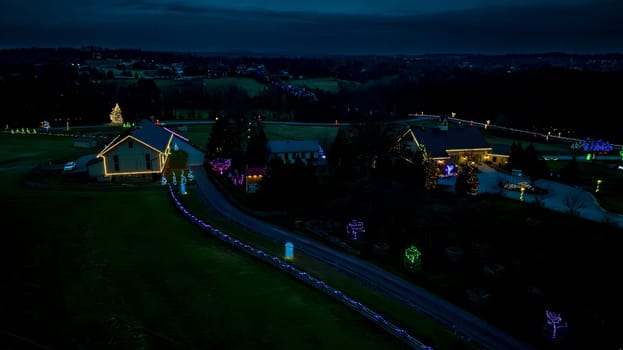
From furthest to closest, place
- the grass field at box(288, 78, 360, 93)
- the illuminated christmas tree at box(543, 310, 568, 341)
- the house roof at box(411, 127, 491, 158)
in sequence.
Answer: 1. the grass field at box(288, 78, 360, 93)
2. the house roof at box(411, 127, 491, 158)
3. the illuminated christmas tree at box(543, 310, 568, 341)

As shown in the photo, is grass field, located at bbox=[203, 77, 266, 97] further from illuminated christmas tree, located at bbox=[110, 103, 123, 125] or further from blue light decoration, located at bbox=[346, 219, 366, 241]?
blue light decoration, located at bbox=[346, 219, 366, 241]

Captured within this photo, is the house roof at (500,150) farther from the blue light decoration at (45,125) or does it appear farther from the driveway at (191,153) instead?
the blue light decoration at (45,125)

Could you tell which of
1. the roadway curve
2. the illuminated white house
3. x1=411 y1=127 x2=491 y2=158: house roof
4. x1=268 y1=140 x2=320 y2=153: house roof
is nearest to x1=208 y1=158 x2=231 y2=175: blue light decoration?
x1=268 y1=140 x2=320 y2=153: house roof

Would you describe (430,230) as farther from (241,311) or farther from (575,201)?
(241,311)

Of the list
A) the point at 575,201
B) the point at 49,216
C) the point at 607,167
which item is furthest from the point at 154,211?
the point at 607,167

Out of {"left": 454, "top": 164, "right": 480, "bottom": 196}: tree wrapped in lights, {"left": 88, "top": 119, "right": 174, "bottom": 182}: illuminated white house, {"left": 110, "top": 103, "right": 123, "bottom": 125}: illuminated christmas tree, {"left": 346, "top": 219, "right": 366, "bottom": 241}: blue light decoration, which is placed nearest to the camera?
{"left": 346, "top": 219, "right": 366, "bottom": 241}: blue light decoration

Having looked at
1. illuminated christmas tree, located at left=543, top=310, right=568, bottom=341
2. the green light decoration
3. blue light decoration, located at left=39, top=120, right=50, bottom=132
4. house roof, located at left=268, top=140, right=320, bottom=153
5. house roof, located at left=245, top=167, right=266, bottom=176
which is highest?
blue light decoration, located at left=39, top=120, right=50, bottom=132

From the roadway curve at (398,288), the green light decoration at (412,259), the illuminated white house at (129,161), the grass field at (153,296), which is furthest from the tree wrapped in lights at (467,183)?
the illuminated white house at (129,161)
